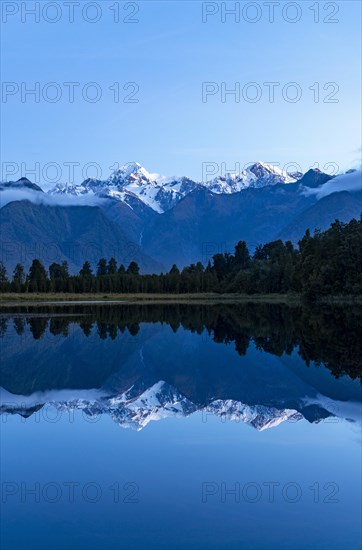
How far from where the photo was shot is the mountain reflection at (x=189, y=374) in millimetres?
21562

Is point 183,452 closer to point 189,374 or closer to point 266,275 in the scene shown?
point 189,374

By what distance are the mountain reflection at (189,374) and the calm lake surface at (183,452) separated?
4.0 inches

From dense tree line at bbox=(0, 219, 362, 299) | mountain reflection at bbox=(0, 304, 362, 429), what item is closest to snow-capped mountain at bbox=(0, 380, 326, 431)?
mountain reflection at bbox=(0, 304, 362, 429)

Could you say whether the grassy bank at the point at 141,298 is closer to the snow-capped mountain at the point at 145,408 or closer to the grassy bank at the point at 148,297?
the grassy bank at the point at 148,297

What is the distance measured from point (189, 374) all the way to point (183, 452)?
13.7 metres

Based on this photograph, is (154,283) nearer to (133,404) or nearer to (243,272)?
(243,272)

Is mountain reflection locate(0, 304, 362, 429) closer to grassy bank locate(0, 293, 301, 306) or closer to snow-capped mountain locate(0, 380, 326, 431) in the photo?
snow-capped mountain locate(0, 380, 326, 431)

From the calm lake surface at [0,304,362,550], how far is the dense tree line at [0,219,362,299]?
7403 centimetres

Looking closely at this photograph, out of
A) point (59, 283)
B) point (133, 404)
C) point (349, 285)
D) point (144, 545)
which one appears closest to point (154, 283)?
point (59, 283)

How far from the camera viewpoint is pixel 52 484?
13.1 m

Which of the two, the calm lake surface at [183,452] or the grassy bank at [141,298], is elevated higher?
the calm lake surface at [183,452]

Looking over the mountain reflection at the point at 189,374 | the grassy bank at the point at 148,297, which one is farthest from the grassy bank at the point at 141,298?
the mountain reflection at the point at 189,374

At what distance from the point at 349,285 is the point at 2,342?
70219 millimetres

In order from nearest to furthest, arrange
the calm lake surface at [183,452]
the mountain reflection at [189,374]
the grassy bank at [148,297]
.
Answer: the calm lake surface at [183,452]
the mountain reflection at [189,374]
the grassy bank at [148,297]
